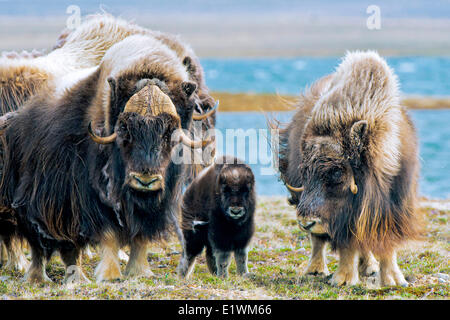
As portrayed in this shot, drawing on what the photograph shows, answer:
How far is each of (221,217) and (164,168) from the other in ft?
2.96

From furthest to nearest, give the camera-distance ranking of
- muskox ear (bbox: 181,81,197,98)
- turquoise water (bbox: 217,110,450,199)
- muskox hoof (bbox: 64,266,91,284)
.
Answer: turquoise water (bbox: 217,110,450,199) → muskox hoof (bbox: 64,266,91,284) → muskox ear (bbox: 181,81,197,98)

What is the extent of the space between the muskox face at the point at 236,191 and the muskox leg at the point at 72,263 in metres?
0.97

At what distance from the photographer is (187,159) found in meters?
4.19

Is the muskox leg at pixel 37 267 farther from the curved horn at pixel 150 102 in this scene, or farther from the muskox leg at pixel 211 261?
the curved horn at pixel 150 102

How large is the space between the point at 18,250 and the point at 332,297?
2.24 metres

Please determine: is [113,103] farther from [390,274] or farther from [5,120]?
[390,274]

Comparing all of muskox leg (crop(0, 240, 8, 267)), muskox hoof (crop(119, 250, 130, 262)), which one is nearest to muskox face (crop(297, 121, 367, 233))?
muskox hoof (crop(119, 250, 130, 262))

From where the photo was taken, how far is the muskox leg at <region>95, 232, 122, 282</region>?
4.13m

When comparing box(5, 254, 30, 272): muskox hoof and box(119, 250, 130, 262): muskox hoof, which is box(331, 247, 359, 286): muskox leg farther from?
box(5, 254, 30, 272): muskox hoof

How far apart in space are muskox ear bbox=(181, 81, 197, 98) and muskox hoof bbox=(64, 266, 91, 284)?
1.27 meters

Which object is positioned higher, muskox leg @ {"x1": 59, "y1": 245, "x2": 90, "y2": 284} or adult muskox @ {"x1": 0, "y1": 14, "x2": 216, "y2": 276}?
adult muskox @ {"x1": 0, "y1": 14, "x2": 216, "y2": 276}

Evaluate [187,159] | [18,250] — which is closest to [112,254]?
[187,159]

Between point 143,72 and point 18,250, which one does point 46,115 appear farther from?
point 18,250

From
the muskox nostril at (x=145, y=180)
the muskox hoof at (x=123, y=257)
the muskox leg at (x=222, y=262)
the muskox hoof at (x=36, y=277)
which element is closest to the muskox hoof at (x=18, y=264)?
the muskox hoof at (x=36, y=277)
